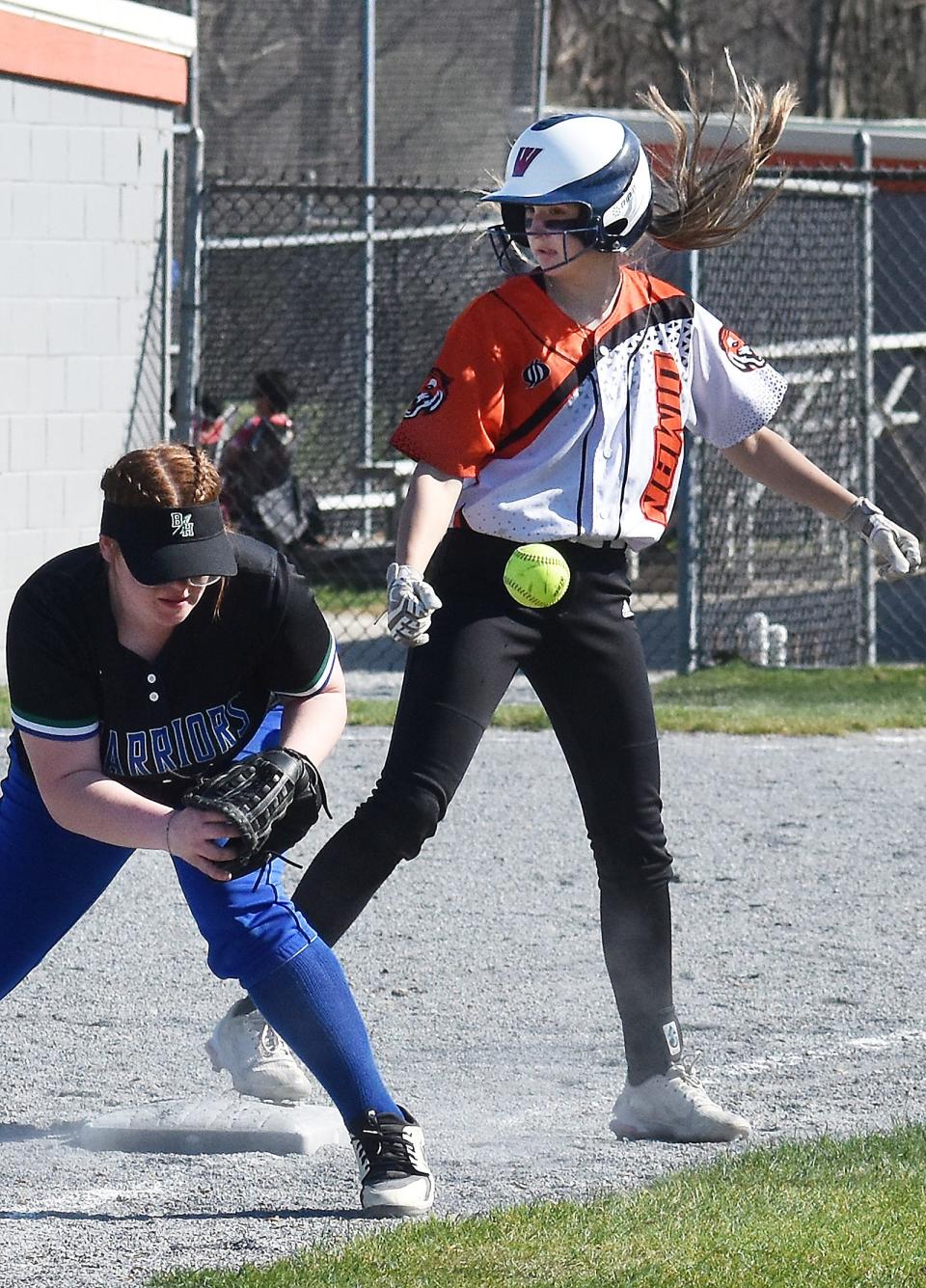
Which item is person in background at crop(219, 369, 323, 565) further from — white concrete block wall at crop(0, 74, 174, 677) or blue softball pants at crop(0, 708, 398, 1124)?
blue softball pants at crop(0, 708, 398, 1124)

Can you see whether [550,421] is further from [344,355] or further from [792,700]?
[344,355]

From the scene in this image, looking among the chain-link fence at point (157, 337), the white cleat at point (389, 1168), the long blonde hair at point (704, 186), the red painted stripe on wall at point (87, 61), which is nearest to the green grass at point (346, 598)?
the chain-link fence at point (157, 337)

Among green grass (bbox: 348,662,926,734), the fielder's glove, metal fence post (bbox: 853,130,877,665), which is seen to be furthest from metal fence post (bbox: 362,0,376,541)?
the fielder's glove

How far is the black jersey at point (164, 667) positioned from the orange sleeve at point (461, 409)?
492 millimetres

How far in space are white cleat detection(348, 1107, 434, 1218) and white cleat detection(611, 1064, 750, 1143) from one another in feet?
2.09

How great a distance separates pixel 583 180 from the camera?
3.99 meters

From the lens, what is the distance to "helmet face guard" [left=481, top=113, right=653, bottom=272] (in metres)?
3.99

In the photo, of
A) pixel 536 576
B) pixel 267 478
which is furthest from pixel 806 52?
pixel 536 576

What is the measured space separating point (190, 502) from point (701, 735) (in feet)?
17.5

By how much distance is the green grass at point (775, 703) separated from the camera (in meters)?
8.62

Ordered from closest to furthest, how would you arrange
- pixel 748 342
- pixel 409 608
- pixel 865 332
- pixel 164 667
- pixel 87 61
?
pixel 164 667, pixel 409 608, pixel 87 61, pixel 865 332, pixel 748 342

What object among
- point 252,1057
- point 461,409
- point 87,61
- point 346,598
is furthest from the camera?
point 346,598

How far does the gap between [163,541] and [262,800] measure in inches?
18.2

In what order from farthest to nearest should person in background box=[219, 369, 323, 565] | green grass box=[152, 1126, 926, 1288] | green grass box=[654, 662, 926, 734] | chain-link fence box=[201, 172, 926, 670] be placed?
person in background box=[219, 369, 323, 565]
chain-link fence box=[201, 172, 926, 670]
green grass box=[654, 662, 926, 734]
green grass box=[152, 1126, 926, 1288]
